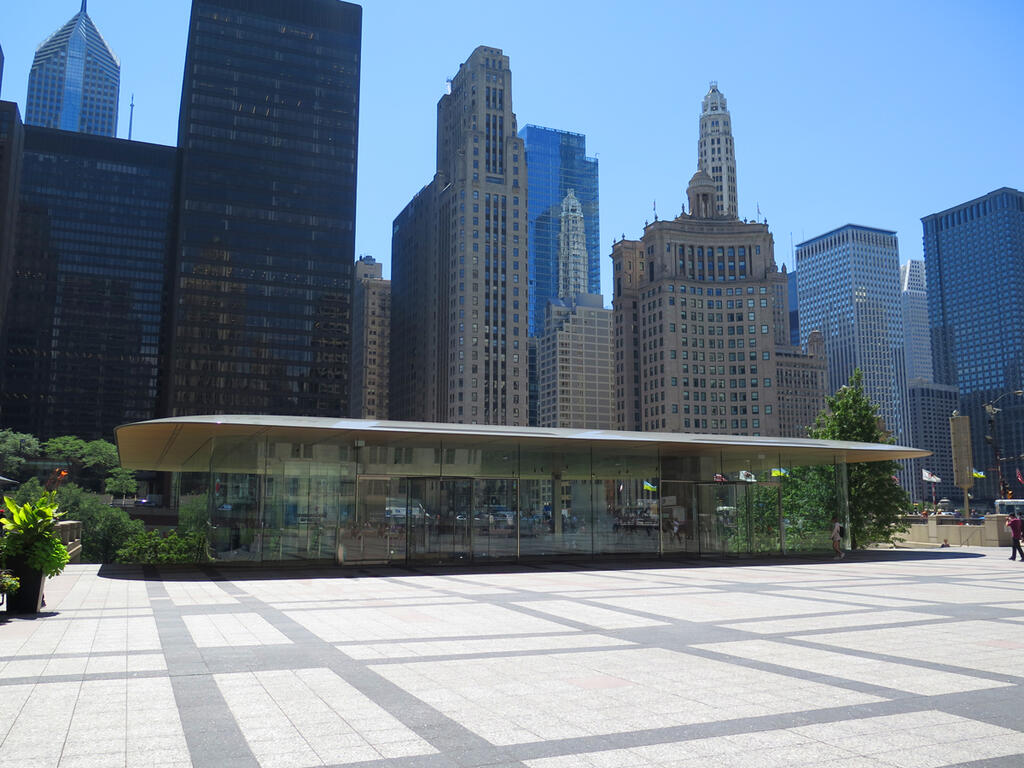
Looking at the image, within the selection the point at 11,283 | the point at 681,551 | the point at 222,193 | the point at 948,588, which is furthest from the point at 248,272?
the point at 948,588

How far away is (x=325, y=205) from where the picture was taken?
14975cm

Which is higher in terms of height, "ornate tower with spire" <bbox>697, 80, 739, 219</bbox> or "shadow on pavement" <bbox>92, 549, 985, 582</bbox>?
"ornate tower with spire" <bbox>697, 80, 739, 219</bbox>

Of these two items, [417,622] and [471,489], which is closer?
[417,622]

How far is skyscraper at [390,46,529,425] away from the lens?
150750 mm

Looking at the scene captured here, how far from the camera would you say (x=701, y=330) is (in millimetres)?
158375

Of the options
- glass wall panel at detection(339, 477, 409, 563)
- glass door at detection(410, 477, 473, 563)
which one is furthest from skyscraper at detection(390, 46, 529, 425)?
glass wall panel at detection(339, 477, 409, 563)

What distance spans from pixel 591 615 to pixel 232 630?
591 cm

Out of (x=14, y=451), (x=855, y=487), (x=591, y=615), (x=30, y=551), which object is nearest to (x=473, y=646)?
(x=591, y=615)

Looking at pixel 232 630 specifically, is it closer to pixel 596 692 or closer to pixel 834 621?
pixel 596 692

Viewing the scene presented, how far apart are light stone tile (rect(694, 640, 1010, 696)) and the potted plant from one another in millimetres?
11089

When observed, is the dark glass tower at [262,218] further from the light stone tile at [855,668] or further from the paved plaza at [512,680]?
the light stone tile at [855,668]

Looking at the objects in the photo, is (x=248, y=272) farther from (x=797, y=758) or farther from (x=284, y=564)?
(x=797, y=758)

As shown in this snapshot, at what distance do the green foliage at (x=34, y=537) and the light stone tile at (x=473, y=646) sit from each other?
6.56m

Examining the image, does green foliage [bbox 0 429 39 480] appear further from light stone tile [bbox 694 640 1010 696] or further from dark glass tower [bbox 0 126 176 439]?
light stone tile [bbox 694 640 1010 696]
